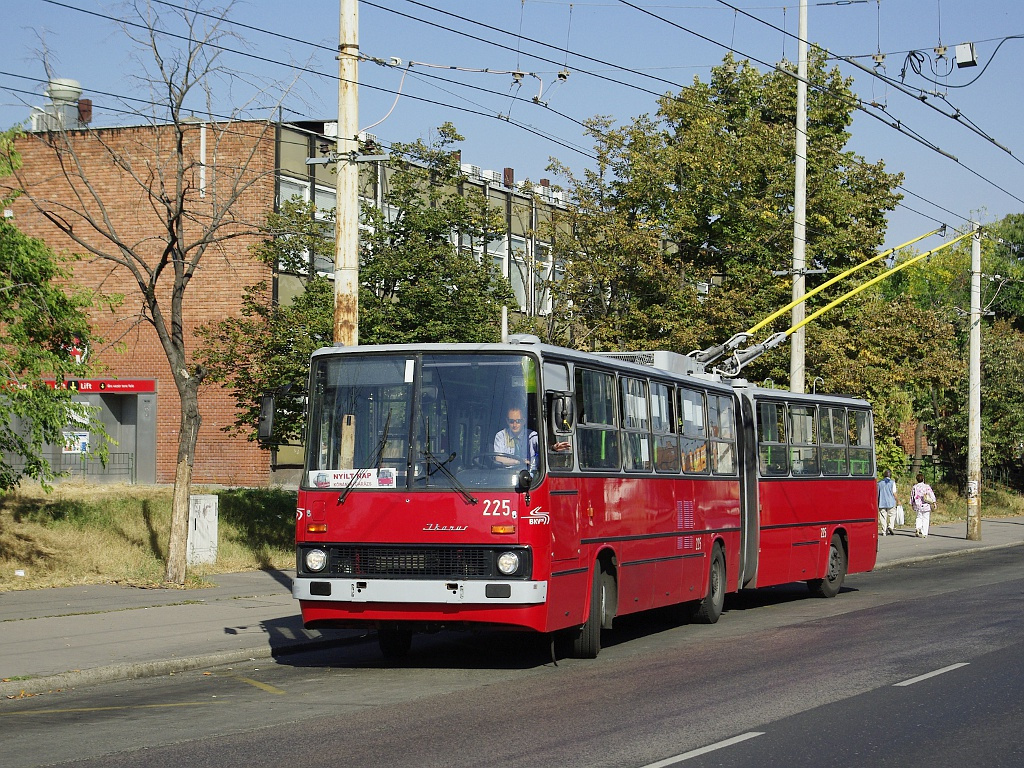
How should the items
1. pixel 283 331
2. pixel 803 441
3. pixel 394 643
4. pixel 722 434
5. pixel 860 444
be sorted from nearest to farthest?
pixel 394 643
pixel 722 434
pixel 803 441
pixel 860 444
pixel 283 331

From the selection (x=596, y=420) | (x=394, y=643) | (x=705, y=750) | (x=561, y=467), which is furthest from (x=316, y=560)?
(x=705, y=750)

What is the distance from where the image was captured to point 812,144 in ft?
116

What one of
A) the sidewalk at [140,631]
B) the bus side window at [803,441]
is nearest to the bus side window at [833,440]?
the bus side window at [803,441]

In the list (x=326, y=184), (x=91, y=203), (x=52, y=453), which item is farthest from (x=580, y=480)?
(x=52, y=453)

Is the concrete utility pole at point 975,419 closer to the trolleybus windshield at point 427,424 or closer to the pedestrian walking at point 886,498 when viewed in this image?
the pedestrian walking at point 886,498

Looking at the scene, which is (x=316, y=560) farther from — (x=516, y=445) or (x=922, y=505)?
(x=922, y=505)

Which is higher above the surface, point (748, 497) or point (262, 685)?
point (748, 497)

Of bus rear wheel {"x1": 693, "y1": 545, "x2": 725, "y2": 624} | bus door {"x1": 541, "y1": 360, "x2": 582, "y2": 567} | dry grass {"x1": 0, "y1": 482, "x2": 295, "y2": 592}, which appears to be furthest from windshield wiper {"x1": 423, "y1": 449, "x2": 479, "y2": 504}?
dry grass {"x1": 0, "y1": 482, "x2": 295, "y2": 592}

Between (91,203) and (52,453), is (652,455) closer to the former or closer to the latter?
(91,203)

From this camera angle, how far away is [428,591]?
39.3 feet

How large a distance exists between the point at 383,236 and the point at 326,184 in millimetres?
14854

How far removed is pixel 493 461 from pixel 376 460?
1.11m

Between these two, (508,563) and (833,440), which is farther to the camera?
(833,440)

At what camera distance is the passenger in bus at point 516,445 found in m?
12.1
